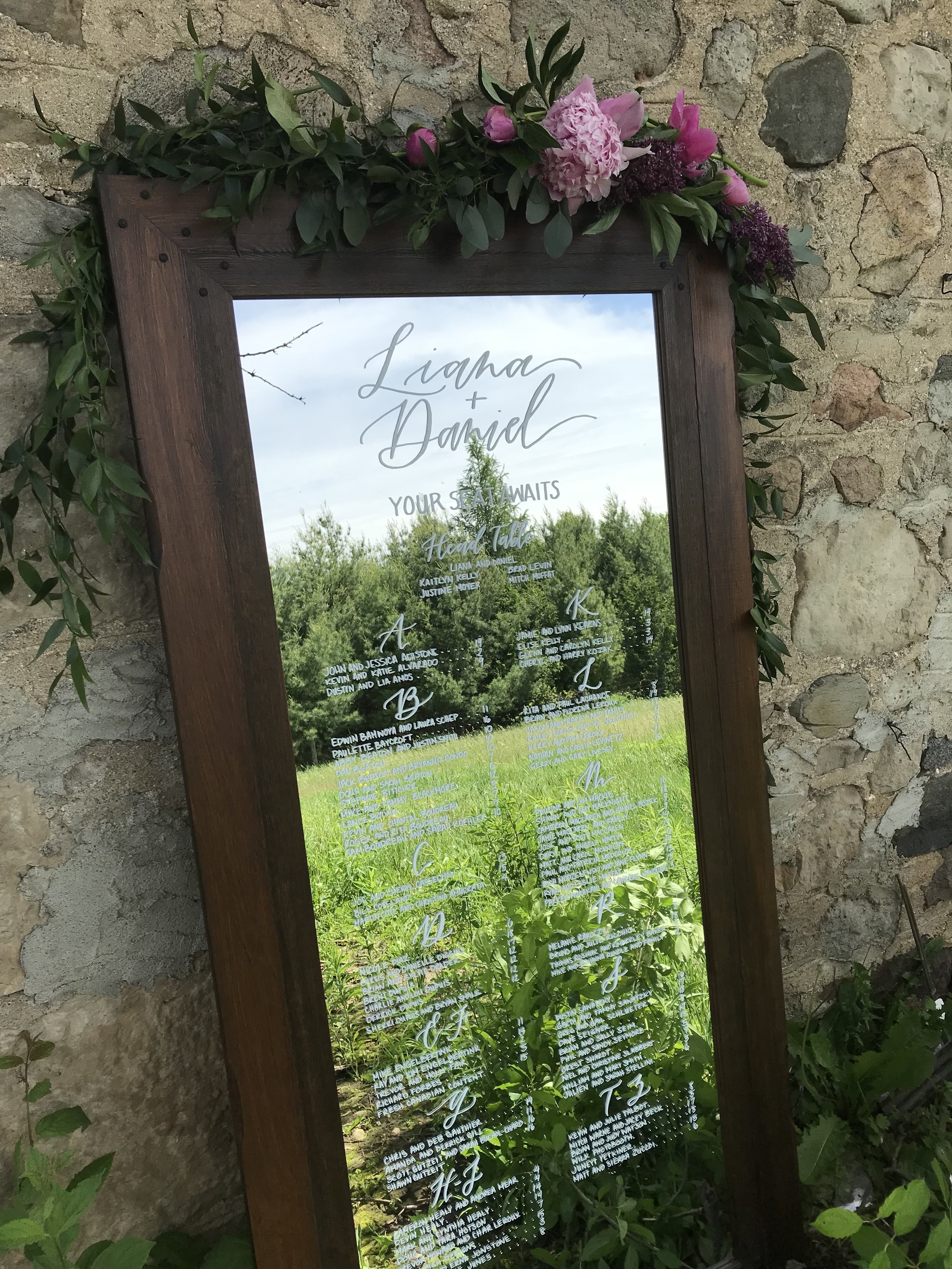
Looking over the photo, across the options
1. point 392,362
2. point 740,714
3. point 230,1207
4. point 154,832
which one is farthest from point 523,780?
point 230,1207

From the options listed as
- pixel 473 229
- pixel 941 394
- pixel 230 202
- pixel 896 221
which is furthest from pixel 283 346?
pixel 941 394

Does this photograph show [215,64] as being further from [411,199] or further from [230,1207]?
[230,1207]

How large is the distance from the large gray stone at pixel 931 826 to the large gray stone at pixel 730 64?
1.79 m

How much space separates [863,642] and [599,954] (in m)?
1.11

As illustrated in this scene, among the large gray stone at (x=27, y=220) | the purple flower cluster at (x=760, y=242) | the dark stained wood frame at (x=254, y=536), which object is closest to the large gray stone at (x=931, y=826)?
the dark stained wood frame at (x=254, y=536)

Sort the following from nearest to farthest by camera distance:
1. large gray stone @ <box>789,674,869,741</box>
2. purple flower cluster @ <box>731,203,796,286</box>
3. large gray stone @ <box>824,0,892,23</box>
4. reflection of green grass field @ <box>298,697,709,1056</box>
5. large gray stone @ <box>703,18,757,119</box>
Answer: reflection of green grass field @ <box>298,697,709,1056</box> < purple flower cluster @ <box>731,203,796,286</box> < large gray stone @ <box>703,18,757,119</box> < large gray stone @ <box>824,0,892,23</box> < large gray stone @ <box>789,674,869,741</box>

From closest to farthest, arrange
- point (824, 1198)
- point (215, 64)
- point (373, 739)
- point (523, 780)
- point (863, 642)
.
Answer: point (215, 64), point (373, 739), point (523, 780), point (824, 1198), point (863, 642)

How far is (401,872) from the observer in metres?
1.58

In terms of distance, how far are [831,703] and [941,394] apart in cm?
A: 86

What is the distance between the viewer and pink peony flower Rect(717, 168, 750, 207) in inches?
66.5

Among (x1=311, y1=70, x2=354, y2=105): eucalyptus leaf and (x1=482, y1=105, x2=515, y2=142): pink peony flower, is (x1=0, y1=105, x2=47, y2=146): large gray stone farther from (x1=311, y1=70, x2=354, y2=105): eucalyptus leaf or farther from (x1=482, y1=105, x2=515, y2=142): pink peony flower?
(x1=482, y1=105, x2=515, y2=142): pink peony flower

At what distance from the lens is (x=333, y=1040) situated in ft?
5.04

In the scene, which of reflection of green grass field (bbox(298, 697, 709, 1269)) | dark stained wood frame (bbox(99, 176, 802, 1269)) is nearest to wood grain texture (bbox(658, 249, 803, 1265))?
dark stained wood frame (bbox(99, 176, 802, 1269))

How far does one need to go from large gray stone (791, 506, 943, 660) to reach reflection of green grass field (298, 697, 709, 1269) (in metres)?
0.66
